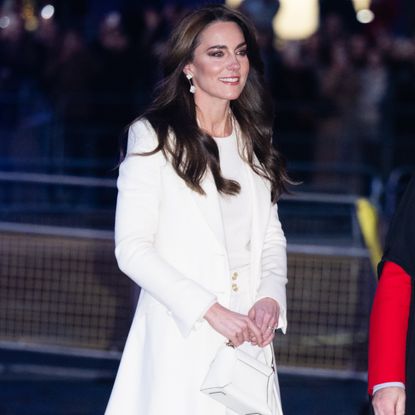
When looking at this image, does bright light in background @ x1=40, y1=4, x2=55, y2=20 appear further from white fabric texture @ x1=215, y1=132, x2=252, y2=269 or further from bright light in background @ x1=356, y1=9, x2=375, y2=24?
white fabric texture @ x1=215, y1=132, x2=252, y2=269

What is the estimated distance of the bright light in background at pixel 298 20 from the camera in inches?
577

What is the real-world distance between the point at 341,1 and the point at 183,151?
35.0ft

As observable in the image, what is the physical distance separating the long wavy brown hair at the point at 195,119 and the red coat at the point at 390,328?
97 centimetres

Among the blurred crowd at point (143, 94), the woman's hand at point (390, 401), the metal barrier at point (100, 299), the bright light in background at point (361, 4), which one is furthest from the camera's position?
the bright light in background at point (361, 4)

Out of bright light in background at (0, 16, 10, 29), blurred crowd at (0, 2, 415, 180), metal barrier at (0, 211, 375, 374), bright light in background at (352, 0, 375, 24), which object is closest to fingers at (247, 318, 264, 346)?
metal barrier at (0, 211, 375, 374)

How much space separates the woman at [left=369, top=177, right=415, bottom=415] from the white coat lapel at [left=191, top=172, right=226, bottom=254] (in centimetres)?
81

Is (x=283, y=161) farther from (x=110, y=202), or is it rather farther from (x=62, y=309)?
(x=110, y=202)

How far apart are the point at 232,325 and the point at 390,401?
783 millimetres

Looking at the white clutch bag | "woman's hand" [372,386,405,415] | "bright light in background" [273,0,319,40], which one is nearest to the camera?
"woman's hand" [372,386,405,415]

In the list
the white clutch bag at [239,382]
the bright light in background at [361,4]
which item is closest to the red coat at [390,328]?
the white clutch bag at [239,382]

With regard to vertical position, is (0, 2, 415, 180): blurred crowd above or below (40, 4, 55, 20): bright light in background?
below

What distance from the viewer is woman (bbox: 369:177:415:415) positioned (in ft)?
11.8

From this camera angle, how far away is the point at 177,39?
4594 millimetres

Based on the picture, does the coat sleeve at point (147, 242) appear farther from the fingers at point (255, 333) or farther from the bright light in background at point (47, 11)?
the bright light in background at point (47, 11)
